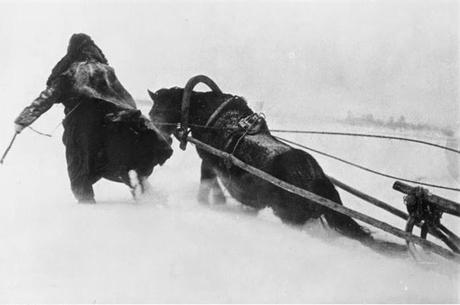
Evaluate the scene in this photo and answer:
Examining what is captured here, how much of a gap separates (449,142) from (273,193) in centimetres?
549

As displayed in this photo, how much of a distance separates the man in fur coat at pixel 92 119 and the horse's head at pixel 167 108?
367 millimetres

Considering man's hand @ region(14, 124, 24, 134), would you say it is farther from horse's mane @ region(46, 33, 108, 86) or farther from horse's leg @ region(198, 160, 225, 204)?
horse's leg @ region(198, 160, 225, 204)

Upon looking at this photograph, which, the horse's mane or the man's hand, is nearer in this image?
the man's hand

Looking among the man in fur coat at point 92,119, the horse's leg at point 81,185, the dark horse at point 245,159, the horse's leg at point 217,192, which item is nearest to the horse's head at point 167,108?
the dark horse at point 245,159

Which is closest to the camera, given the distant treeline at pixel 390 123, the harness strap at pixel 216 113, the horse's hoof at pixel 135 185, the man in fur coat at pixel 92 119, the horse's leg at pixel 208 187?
the man in fur coat at pixel 92 119

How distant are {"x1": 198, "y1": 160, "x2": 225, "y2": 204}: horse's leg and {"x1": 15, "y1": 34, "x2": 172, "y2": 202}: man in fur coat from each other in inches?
30.7

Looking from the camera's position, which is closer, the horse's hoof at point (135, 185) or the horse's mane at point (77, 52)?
the horse's mane at point (77, 52)

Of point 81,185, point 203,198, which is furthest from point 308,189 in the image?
point 81,185

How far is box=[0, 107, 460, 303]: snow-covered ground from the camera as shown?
3178 mm

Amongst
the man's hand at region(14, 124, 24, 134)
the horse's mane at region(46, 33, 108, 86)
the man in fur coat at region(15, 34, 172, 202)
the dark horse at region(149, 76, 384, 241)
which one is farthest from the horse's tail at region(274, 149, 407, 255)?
the man's hand at region(14, 124, 24, 134)

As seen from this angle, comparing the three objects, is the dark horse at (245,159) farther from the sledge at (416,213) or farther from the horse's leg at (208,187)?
the sledge at (416,213)

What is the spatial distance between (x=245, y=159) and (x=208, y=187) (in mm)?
1037

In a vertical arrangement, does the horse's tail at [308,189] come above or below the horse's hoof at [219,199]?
above

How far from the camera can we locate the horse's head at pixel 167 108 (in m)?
5.56
